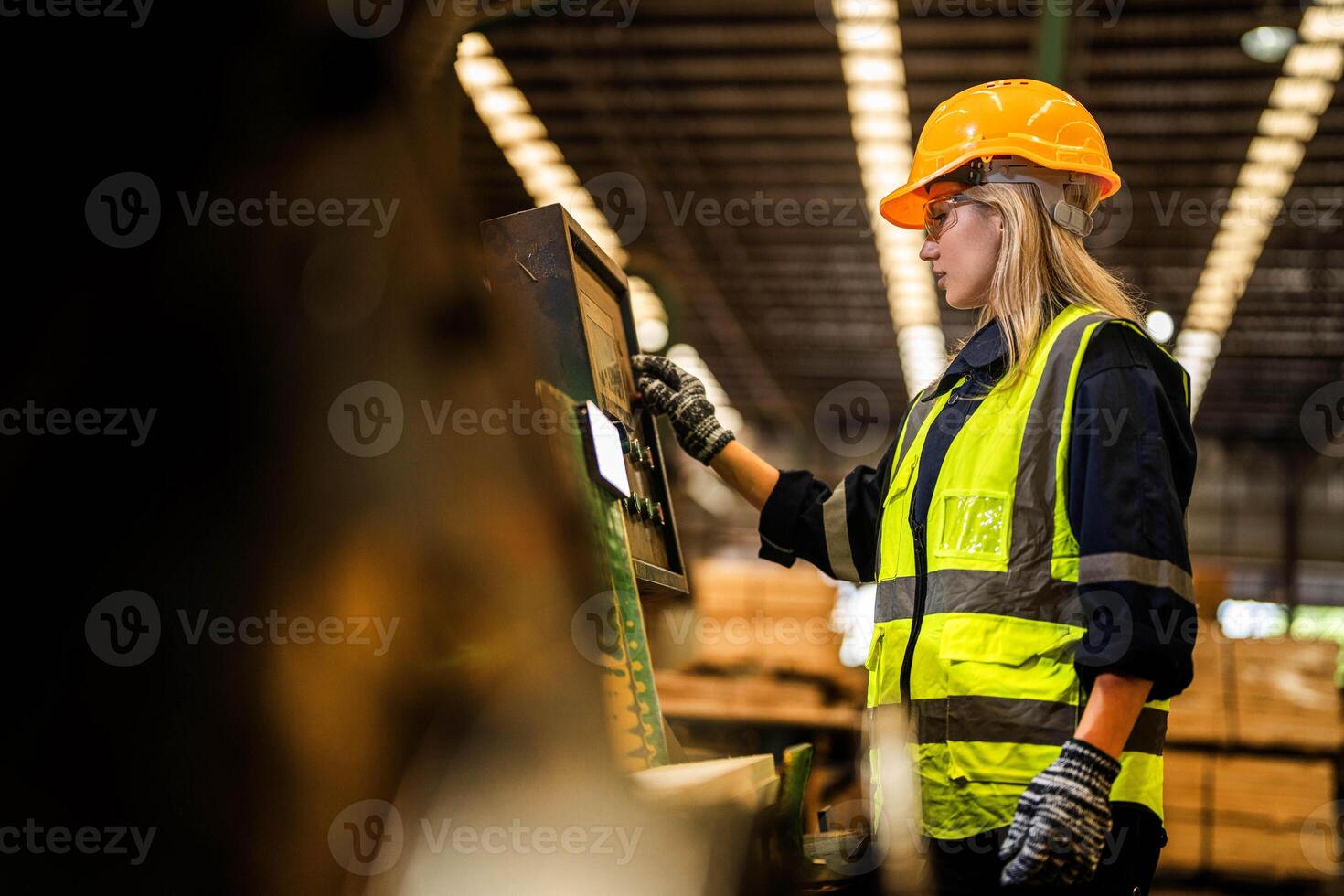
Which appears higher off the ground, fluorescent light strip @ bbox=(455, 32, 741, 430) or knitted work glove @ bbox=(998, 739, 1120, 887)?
fluorescent light strip @ bbox=(455, 32, 741, 430)

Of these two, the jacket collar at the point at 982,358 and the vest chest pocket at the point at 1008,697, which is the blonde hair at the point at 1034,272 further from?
the vest chest pocket at the point at 1008,697

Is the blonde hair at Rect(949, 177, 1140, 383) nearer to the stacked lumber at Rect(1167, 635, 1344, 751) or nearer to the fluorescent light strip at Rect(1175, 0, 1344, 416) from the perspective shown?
the fluorescent light strip at Rect(1175, 0, 1344, 416)

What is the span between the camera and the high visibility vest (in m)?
1.98

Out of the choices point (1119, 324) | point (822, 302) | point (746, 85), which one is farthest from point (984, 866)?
point (822, 302)

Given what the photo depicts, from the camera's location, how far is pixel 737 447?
2.92 metres

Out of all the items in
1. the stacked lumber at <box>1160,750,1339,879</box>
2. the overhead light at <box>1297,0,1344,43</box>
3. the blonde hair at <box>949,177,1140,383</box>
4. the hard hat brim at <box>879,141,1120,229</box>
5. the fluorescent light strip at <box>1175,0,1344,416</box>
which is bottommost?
the stacked lumber at <box>1160,750,1339,879</box>

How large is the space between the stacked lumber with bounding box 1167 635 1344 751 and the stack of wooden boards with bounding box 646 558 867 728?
5.99ft

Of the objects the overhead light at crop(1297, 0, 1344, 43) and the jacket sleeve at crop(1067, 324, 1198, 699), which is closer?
the jacket sleeve at crop(1067, 324, 1198, 699)

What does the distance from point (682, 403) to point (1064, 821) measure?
1.26 metres

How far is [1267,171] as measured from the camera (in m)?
11.3

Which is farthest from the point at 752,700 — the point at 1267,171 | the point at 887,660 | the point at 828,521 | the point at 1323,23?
the point at 1267,171

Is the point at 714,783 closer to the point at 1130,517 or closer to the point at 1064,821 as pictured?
the point at 1064,821

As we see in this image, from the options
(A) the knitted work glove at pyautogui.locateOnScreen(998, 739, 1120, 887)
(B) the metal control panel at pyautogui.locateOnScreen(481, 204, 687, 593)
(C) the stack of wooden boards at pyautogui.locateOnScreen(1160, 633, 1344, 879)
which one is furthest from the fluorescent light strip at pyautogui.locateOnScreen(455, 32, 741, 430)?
(A) the knitted work glove at pyautogui.locateOnScreen(998, 739, 1120, 887)

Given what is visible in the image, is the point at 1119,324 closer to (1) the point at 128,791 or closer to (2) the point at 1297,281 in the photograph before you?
(1) the point at 128,791
